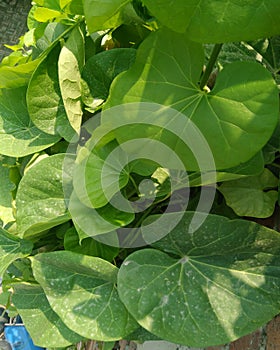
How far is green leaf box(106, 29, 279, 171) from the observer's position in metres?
0.28

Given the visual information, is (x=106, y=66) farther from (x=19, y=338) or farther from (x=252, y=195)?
(x=19, y=338)

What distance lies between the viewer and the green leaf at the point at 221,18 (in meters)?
0.25

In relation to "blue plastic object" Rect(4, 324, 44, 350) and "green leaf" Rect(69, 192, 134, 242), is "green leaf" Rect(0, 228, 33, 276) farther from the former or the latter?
"blue plastic object" Rect(4, 324, 44, 350)

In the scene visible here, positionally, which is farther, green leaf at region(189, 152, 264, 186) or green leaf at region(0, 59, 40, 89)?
green leaf at region(0, 59, 40, 89)

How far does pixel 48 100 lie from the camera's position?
0.42 m

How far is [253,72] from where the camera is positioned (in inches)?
11.2

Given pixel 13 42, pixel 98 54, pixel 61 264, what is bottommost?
pixel 13 42

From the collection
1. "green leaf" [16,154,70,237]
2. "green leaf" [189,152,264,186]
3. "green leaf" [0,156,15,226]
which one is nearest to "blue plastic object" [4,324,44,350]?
"green leaf" [0,156,15,226]

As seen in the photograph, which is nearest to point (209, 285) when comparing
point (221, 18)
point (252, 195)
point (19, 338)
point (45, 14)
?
point (252, 195)

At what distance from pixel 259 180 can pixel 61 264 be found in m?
0.17

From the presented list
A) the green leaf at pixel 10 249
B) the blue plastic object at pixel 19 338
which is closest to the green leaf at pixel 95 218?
the green leaf at pixel 10 249

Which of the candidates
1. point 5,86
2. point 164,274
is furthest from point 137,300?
point 5,86

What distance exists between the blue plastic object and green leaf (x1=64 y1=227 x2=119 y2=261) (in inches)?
41.0

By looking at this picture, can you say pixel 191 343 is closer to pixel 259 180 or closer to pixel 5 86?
pixel 259 180
